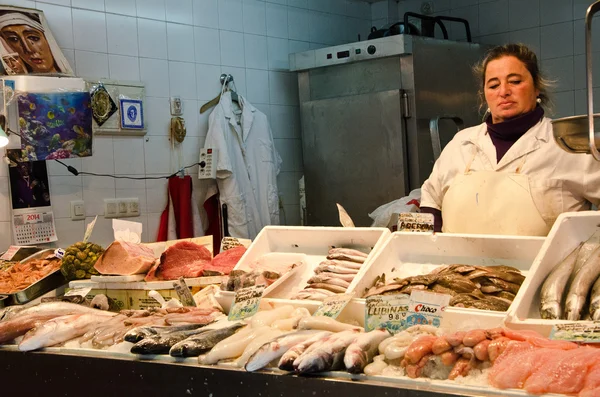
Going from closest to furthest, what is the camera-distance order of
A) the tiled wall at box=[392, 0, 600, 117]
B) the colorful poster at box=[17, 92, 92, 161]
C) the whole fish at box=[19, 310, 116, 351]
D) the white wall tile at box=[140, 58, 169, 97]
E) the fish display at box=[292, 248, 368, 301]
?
1. the whole fish at box=[19, 310, 116, 351]
2. the fish display at box=[292, 248, 368, 301]
3. the colorful poster at box=[17, 92, 92, 161]
4. the white wall tile at box=[140, 58, 169, 97]
5. the tiled wall at box=[392, 0, 600, 117]

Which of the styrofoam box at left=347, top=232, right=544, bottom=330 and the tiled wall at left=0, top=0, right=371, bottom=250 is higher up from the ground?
the tiled wall at left=0, top=0, right=371, bottom=250

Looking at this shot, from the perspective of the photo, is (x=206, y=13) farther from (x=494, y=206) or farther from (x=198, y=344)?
(x=198, y=344)

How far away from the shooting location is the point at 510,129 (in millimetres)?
3986

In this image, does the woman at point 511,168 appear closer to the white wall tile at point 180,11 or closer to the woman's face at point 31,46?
the woman's face at point 31,46

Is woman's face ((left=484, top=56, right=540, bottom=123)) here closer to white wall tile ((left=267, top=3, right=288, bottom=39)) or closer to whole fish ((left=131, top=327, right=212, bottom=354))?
whole fish ((left=131, top=327, right=212, bottom=354))

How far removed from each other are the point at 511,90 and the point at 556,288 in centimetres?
166

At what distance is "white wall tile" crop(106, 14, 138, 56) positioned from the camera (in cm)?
638

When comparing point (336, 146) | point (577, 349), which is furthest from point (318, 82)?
point (577, 349)

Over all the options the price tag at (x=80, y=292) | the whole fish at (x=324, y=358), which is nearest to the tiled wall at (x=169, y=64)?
the price tag at (x=80, y=292)

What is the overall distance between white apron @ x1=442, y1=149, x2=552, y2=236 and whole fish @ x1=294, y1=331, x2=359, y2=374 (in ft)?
5.59

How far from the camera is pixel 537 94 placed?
4059 mm

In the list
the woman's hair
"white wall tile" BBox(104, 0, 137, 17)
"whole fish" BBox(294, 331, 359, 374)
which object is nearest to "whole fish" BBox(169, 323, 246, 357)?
"whole fish" BBox(294, 331, 359, 374)

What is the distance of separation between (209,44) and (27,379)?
4.70 metres

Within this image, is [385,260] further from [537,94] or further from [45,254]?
[45,254]
